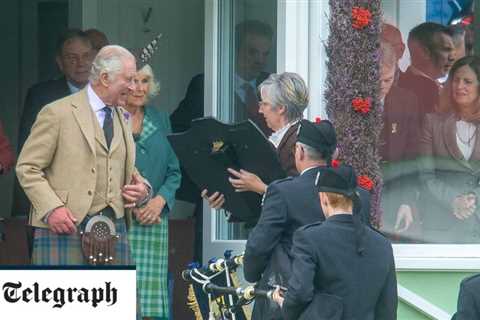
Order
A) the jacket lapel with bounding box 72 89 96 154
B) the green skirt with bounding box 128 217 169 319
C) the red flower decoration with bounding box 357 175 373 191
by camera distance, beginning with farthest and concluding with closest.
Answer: the green skirt with bounding box 128 217 169 319, the red flower decoration with bounding box 357 175 373 191, the jacket lapel with bounding box 72 89 96 154

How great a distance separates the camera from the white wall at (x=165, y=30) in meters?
12.0

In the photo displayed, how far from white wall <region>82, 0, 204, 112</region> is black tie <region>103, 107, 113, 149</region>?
2983 millimetres

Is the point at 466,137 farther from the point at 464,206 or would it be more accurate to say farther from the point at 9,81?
the point at 9,81

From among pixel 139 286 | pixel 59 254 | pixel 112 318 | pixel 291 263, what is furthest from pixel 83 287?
pixel 139 286

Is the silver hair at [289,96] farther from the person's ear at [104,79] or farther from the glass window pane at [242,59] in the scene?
the glass window pane at [242,59]

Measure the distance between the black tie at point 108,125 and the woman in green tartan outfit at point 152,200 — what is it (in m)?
0.98

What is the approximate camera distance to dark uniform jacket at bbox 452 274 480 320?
7.08 meters

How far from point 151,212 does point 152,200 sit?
0.28 ft

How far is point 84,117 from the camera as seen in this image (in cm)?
872


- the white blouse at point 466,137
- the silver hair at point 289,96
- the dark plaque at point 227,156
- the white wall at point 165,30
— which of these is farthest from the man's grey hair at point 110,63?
the white wall at point 165,30

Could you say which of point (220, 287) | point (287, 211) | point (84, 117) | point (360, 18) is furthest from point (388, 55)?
point (287, 211)

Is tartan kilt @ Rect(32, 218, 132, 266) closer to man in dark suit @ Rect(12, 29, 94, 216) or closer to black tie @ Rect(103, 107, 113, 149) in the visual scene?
black tie @ Rect(103, 107, 113, 149)

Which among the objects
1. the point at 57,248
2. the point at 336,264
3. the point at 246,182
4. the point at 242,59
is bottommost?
the point at 57,248

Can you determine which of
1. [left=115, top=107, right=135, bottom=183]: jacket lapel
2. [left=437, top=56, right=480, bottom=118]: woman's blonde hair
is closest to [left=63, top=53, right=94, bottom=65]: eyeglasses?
[left=115, top=107, right=135, bottom=183]: jacket lapel
